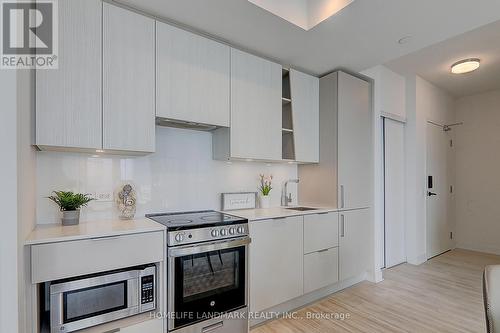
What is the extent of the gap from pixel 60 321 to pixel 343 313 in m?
2.27

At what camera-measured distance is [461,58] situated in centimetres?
329

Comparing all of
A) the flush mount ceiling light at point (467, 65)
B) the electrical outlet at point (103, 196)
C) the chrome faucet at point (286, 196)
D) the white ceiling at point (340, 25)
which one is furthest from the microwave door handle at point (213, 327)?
the flush mount ceiling light at point (467, 65)

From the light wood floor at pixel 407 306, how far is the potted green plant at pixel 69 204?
1.70m

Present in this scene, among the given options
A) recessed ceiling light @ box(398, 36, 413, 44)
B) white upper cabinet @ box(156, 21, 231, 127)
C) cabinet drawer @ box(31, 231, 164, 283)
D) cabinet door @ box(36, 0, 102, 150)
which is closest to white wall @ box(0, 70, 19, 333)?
cabinet drawer @ box(31, 231, 164, 283)

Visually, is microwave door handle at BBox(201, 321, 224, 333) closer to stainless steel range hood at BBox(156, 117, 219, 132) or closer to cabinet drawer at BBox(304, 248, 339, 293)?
cabinet drawer at BBox(304, 248, 339, 293)

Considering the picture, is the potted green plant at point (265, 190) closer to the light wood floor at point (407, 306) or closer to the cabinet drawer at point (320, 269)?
the cabinet drawer at point (320, 269)

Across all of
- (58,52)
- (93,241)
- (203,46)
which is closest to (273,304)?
(93,241)

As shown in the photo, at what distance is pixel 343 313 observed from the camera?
8.00 ft

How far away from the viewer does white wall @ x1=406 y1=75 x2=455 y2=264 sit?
3.85 m

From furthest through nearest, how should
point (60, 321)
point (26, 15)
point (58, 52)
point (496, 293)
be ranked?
1. point (58, 52)
2. point (60, 321)
3. point (26, 15)
4. point (496, 293)

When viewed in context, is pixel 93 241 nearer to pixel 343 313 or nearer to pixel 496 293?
pixel 496 293

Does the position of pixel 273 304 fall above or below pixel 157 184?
below

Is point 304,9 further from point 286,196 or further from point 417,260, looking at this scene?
point 417,260

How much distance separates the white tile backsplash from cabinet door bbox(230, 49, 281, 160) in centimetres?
34
